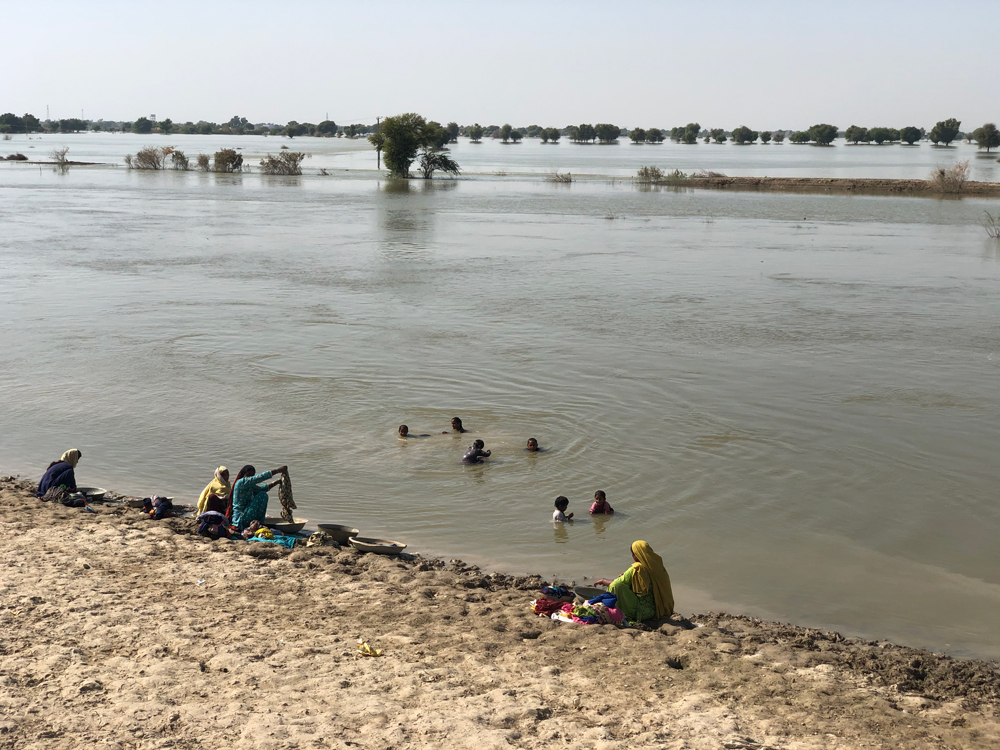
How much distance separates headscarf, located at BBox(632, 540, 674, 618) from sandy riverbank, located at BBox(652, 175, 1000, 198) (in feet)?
236

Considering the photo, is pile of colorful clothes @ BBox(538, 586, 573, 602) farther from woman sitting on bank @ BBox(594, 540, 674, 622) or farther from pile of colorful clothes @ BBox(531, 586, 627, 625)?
woman sitting on bank @ BBox(594, 540, 674, 622)

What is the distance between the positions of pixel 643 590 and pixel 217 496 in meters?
5.57

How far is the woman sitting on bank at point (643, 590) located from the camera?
28.7ft

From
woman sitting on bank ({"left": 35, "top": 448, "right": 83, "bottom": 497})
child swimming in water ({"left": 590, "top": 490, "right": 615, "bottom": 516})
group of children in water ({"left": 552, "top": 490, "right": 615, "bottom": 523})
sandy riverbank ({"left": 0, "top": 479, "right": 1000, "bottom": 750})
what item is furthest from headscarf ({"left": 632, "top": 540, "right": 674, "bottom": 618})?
woman sitting on bank ({"left": 35, "top": 448, "right": 83, "bottom": 497})

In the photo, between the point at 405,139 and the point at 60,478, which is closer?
the point at 60,478

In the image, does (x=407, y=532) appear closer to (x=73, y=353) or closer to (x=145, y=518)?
(x=145, y=518)

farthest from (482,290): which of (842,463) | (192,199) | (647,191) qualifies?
(647,191)

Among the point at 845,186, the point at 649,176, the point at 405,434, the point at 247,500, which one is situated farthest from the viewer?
the point at 649,176

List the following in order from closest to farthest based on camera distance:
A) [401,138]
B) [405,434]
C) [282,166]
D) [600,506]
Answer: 1. [600,506]
2. [405,434]
3. [401,138]
4. [282,166]

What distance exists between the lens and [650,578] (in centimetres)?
879

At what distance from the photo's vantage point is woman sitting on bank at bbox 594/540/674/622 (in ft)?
28.7

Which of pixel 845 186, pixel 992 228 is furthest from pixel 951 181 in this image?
pixel 992 228

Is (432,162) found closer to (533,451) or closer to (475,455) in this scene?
(533,451)

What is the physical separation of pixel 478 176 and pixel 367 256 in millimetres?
61731
